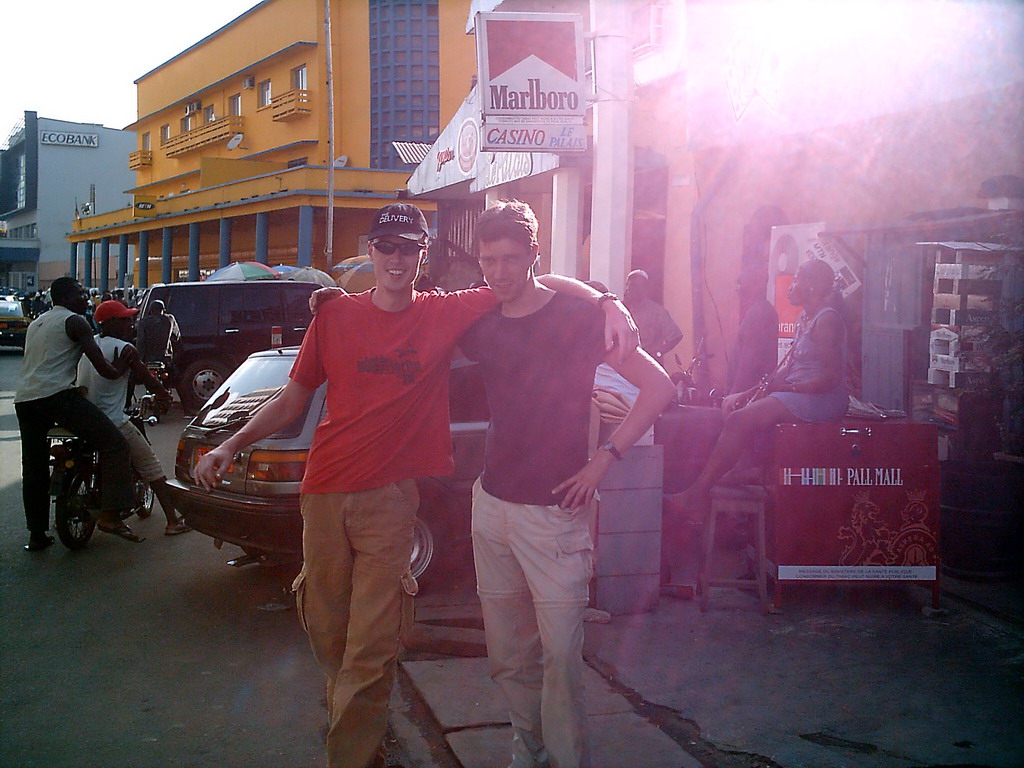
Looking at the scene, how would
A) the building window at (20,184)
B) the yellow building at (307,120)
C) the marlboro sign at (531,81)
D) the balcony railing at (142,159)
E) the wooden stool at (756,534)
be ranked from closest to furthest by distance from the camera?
the wooden stool at (756,534), the marlboro sign at (531,81), the yellow building at (307,120), the balcony railing at (142,159), the building window at (20,184)

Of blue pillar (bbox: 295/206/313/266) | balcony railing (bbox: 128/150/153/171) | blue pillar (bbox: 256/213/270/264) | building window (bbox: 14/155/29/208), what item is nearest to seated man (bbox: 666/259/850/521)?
blue pillar (bbox: 295/206/313/266)

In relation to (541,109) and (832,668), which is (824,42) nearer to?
(541,109)

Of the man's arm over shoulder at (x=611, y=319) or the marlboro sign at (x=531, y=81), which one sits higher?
the marlboro sign at (x=531, y=81)

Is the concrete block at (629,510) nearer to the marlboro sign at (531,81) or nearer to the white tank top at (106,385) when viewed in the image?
the marlboro sign at (531,81)

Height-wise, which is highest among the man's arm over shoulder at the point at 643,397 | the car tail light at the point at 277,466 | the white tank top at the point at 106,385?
the man's arm over shoulder at the point at 643,397

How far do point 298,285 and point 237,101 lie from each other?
98.6 feet

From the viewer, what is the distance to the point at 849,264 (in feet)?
29.7

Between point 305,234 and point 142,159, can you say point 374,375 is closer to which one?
point 305,234

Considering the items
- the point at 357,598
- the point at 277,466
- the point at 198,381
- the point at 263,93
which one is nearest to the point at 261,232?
the point at 263,93

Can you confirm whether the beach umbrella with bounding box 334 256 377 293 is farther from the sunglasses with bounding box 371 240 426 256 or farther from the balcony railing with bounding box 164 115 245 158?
the balcony railing with bounding box 164 115 245 158

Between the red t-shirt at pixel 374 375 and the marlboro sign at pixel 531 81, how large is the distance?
13.1ft

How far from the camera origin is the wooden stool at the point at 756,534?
17.7ft

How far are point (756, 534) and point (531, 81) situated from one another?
12.3 feet

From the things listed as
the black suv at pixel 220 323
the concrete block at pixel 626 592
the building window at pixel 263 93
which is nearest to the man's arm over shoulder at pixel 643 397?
the concrete block at pixel 626 592
